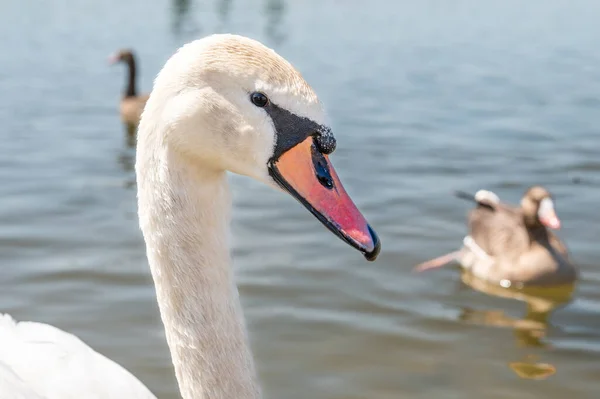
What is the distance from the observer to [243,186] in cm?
994

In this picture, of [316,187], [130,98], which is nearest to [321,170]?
[316,187]

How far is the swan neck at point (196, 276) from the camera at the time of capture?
2.95 m

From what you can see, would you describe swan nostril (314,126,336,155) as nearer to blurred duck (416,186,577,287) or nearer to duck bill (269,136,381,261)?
duck bill (269,136,381,261)

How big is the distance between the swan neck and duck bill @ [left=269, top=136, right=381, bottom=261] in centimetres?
28

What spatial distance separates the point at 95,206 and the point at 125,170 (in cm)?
173

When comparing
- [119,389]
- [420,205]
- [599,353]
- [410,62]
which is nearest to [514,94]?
[410,62]

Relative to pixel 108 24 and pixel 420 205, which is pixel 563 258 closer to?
pixel 420 205

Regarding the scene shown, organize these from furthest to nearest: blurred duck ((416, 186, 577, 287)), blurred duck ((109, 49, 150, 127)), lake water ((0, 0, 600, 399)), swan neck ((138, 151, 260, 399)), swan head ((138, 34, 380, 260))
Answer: blurred duck ((109, 49, 150, 127)) < blurred duck ((416, 186, 577, 287)) < lake water ((0, 0, 600, 399)) < swan neck ((138, 151, 260, 399)) < swan head ((138, 34, 380, 260))

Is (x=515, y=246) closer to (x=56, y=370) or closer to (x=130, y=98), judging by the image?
(x=56, y=370)

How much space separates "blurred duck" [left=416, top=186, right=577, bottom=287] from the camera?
7492mm

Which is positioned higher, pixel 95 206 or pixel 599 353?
pixel 599 353

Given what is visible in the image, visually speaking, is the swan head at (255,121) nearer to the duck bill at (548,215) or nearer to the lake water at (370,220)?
the lake water at (370,220)

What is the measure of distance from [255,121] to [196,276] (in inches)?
23.9

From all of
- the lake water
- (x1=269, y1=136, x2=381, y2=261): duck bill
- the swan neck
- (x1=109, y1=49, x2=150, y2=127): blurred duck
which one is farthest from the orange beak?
(x1=109, y1=49, x2=150, y2=127): blurred duck
